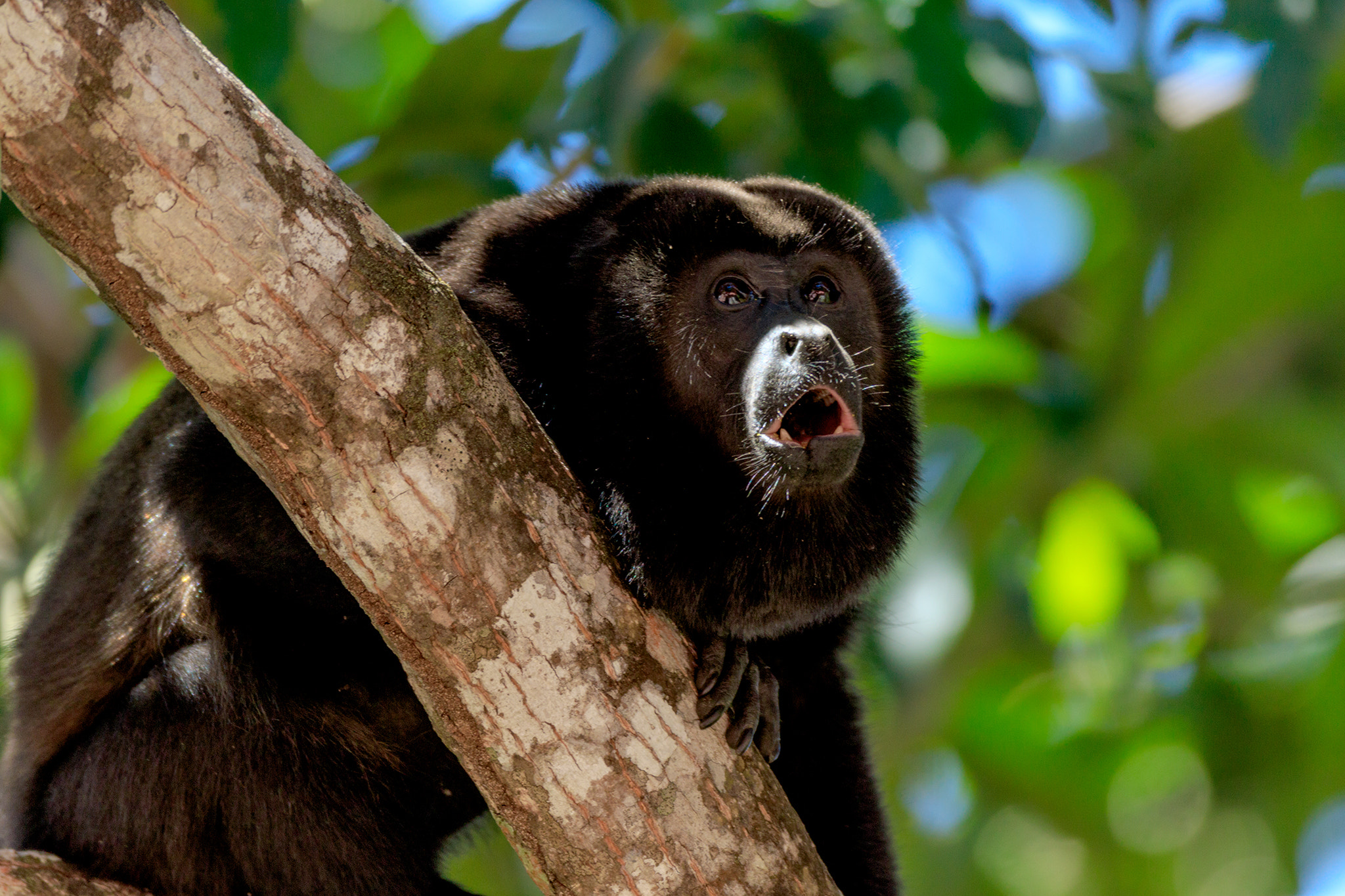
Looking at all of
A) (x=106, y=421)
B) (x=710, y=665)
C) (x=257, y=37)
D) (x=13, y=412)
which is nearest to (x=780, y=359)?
(x=710, y=665)

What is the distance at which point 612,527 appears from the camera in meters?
2.44

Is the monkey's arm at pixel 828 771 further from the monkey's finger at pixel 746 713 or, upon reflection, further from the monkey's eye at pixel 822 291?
the monkey's eye at pixel 822 291

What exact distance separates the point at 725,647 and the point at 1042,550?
3.45 m

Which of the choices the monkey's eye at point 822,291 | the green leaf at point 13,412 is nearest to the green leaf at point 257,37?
the monkey's eye at point 822,291

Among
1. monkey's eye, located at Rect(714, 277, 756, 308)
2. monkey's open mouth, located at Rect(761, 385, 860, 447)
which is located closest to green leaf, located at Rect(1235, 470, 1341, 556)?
monkey's eye, located at Rect(714, 277, 756, 308)

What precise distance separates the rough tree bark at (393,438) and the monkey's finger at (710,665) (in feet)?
0.15

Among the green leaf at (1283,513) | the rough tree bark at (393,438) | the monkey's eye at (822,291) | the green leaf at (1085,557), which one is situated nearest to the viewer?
the rough tree bark at (393,438)

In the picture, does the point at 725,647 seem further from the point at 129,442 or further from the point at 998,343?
the point at 998,343

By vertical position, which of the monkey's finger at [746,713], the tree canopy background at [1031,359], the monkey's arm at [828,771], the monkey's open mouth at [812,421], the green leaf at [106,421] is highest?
the tree canopy background at [1031,359]

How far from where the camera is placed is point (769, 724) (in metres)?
2.42

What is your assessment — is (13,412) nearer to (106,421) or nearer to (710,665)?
(106,421)

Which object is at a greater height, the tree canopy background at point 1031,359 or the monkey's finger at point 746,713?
the tree canopy background at point 1031,359

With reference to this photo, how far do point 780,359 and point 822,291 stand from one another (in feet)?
1.52

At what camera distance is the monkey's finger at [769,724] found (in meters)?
2.40
